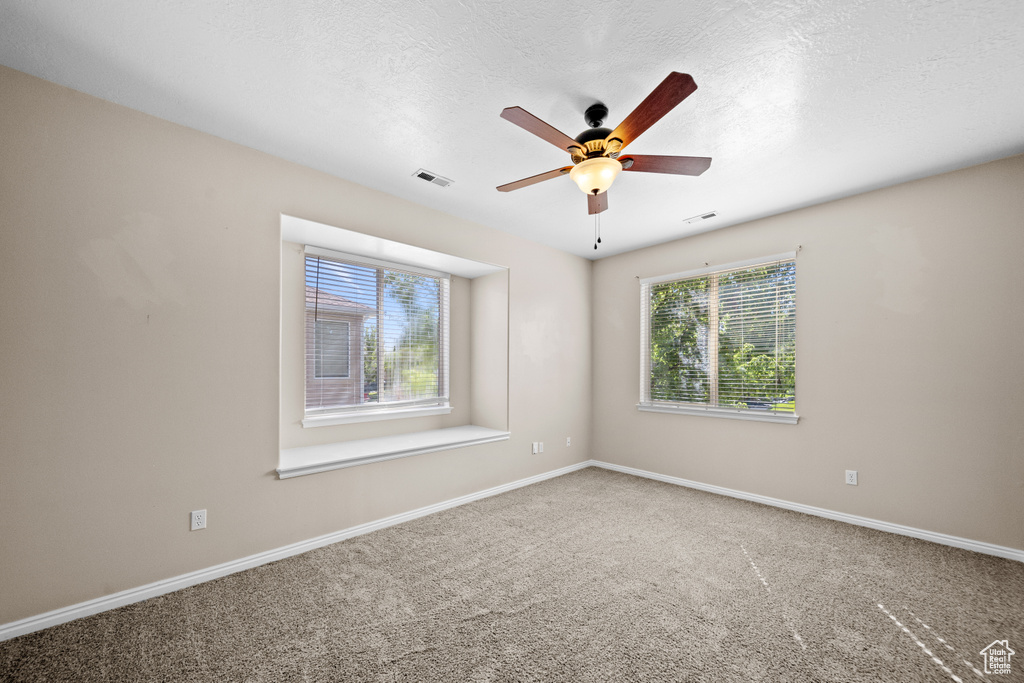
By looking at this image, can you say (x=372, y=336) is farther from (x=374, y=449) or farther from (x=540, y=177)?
(x=540, y=177)

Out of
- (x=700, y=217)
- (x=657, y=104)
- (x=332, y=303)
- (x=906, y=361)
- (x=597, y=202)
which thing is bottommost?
(x=906, y=361)

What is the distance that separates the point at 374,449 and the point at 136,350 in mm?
1664

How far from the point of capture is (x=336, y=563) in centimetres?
264

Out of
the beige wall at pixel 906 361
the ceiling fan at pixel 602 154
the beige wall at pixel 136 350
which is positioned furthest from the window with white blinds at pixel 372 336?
the beige wall at pixel 906 361

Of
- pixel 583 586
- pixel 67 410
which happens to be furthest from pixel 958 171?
pixel 67 410

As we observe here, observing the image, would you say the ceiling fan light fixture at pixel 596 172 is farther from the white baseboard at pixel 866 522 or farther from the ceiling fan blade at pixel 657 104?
the white baseboard at pixel 866 522

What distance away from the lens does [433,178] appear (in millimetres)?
3053

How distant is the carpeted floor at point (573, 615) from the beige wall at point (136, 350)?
1.00 ft

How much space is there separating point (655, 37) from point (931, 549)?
3749mm

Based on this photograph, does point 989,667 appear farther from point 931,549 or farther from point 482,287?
point 482,287

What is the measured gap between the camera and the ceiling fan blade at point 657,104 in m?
1.55

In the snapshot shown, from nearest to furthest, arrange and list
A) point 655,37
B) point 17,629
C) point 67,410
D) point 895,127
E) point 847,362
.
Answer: point 655,37 → point 17,629 → point 67,410 → point 895,127 → point 847,362

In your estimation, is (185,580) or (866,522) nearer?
(185,580)

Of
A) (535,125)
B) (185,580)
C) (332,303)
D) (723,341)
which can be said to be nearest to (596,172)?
(535,125)
